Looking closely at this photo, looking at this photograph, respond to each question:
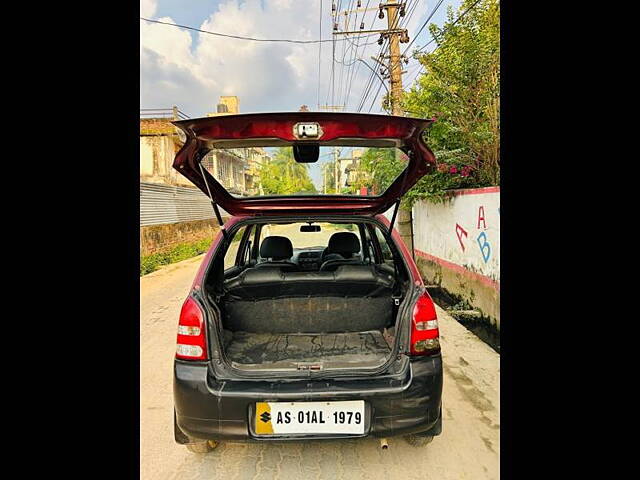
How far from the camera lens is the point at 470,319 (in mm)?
5469

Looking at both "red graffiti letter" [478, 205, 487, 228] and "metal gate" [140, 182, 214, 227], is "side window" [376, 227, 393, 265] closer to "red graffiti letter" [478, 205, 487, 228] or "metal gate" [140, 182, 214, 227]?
"red graffiti letter" [478, 205, 487, 228]

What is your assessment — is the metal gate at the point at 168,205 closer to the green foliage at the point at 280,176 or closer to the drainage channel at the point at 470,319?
the drainage channel at the point at 470,319

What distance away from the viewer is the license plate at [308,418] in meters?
2.16

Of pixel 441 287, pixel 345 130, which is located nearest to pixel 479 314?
pixel 441 287

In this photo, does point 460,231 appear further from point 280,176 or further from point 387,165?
point 280,176

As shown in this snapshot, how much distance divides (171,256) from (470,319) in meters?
9.81

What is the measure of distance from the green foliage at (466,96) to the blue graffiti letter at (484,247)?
0.96 metres

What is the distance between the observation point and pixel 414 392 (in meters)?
2.21

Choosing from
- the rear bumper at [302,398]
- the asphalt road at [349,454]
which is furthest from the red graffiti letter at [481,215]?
Result: the rear bumper at [302,398]

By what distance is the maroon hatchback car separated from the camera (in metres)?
2.17

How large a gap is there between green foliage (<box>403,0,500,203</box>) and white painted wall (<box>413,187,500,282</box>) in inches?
17.7

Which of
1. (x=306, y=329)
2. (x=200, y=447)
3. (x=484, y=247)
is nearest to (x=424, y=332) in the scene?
(x=306, y=329)

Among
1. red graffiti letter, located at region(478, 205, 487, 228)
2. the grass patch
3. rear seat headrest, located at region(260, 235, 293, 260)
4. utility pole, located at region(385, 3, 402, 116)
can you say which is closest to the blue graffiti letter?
red graffiti letter, located at region(478, 205, 487, 228)
